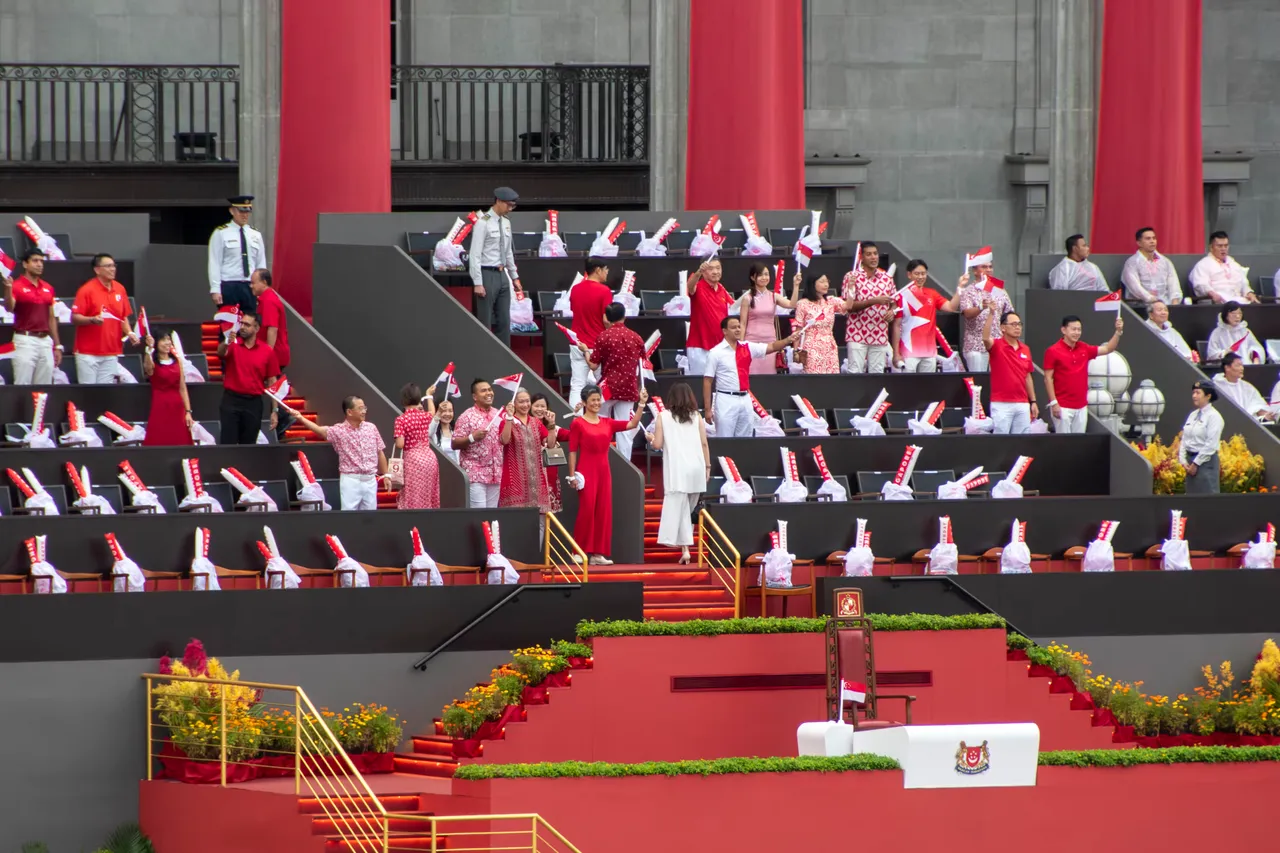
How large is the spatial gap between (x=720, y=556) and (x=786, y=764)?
10.0 ft

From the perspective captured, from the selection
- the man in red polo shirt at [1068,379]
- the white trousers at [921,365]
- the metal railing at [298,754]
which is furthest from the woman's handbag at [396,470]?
the man in red polo shirt at [1068,379]

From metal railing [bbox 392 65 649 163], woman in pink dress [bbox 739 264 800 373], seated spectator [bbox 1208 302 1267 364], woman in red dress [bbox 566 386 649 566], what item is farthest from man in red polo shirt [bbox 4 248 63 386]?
seated spectator [bbox 1208 302 1267 364]

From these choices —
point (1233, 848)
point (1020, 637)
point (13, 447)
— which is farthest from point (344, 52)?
point (1233, 848)

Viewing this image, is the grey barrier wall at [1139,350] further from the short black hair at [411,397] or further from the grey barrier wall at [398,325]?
the short black hair at [411,397]

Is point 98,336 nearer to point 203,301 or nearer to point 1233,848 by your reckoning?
point 203,301

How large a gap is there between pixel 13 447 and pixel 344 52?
7.18m

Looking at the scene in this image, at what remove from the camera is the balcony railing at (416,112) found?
31.3 metres

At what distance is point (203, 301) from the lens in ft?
82.6

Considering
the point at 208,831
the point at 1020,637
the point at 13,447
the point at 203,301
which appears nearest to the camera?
the point at 208,831

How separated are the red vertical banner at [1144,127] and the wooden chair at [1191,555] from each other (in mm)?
8149

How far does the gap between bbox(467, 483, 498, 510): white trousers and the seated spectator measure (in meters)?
8.39

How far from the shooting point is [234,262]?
22844mm

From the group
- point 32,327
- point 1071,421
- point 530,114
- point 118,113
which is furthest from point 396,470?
point 118,113

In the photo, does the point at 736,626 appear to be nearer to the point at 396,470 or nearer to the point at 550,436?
the point at 550,436
